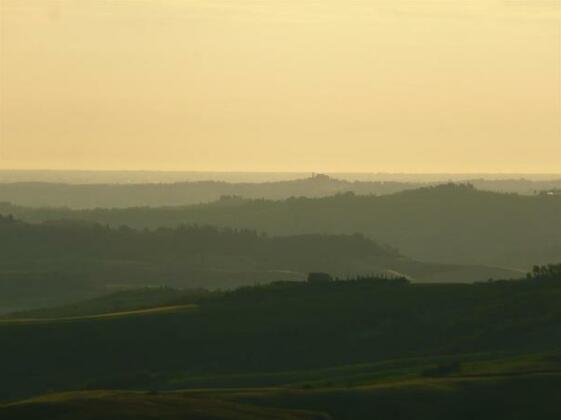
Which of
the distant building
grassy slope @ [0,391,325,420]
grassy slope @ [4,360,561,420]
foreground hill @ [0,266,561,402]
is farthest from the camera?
the distant building

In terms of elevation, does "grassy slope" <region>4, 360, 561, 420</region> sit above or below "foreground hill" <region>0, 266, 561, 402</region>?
below

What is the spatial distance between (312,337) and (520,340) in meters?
15.4

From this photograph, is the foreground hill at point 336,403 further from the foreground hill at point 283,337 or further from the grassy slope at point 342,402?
the foreground hill at point 283,337

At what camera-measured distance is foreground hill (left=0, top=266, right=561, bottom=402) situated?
435ft

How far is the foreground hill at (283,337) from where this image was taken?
5221 inches

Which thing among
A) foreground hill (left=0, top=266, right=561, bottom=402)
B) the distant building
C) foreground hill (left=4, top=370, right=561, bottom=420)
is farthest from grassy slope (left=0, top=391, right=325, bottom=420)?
the distant building

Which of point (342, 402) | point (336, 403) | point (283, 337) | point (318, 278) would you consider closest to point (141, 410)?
point (336, 403)

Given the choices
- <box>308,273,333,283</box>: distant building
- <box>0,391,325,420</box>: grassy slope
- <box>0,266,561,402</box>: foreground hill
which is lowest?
<box>0,391,325,420</box>: grassy slope

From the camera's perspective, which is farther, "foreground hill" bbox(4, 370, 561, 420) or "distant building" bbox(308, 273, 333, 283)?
"distant building" bbox(308, 273, 333, 283)

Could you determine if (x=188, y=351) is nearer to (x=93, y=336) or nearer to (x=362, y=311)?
(x=93, y=336)

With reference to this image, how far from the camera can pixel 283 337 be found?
485ft

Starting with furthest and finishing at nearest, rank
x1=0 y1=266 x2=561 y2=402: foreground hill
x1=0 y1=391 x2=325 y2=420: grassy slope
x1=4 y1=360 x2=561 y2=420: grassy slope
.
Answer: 1. x1=0 y1=266 x2=561 y2=402: foreground hill
2. x1=4 y1=360 x2=561 y2=420: grassy slope
3. x1=0 y1=391 x2=325 y2=420: grassy slope

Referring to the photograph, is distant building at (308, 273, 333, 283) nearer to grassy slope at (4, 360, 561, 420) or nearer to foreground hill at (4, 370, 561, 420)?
grassy slope at (4, 360, 561, 420)

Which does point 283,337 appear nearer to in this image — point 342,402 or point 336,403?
point 342,402
